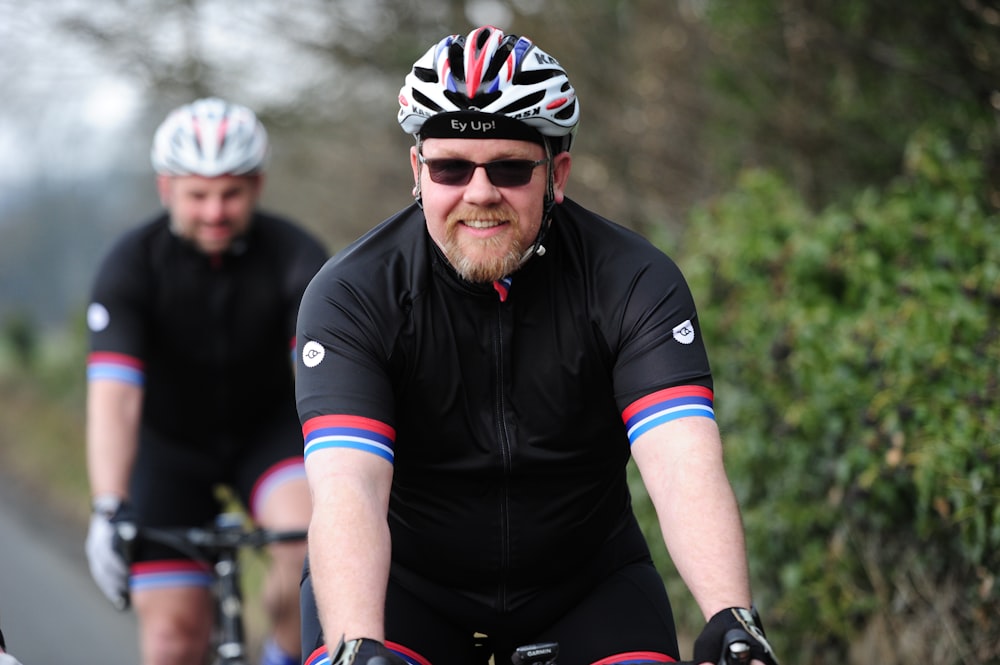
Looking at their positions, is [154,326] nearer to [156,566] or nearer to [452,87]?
[156,566]

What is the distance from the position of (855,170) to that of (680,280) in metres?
5.10

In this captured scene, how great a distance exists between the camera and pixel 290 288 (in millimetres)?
4914

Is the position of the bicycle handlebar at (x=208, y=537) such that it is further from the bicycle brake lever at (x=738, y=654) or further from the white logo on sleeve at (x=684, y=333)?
the bicycle brake lever at (x=738, y=654)

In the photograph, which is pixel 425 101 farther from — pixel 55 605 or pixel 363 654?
pixel 55 605

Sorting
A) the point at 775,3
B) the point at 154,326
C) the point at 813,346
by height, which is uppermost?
the point at 775,3

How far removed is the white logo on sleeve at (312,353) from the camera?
273cm

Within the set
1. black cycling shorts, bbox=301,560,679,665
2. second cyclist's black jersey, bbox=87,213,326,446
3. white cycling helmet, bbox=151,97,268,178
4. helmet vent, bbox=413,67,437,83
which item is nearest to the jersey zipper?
black cycling shorts, bbox=301,560,679,665

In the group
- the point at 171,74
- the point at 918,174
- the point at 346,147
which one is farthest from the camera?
the point at 346,147

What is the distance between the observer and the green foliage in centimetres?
389

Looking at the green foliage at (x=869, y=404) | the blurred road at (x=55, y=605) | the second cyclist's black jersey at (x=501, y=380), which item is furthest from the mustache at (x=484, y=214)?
the blurred road at (x=55, y=605)

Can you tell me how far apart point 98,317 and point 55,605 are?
467cm

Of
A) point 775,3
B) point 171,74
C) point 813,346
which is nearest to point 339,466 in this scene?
point 813,346

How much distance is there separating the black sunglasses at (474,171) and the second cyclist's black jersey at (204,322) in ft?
6.97

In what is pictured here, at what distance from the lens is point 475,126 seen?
278cm
